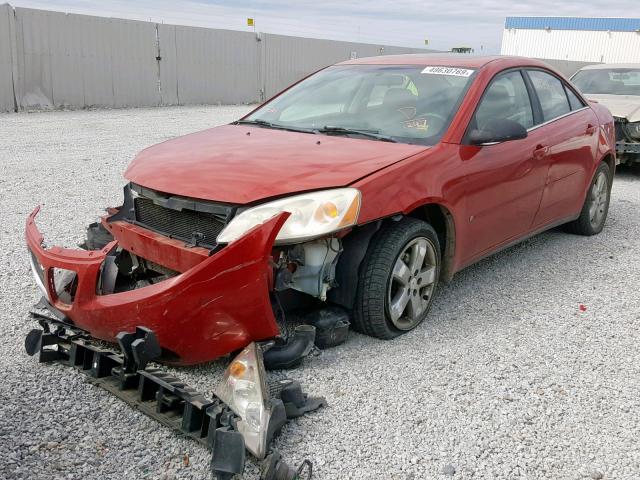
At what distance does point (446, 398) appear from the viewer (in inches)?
127

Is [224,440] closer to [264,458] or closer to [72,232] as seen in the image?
[264,458]

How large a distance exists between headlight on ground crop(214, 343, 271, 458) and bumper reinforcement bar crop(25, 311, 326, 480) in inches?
1.7

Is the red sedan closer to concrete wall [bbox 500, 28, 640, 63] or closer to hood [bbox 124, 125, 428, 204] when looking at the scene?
hood [bbox 124, 125, 428, 204]

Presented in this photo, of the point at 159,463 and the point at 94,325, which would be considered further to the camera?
the point at 94,325

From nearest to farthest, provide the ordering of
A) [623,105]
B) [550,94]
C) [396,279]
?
1. [396,279]
2. [550,94]
3. [623,105]

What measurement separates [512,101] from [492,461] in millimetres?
2899

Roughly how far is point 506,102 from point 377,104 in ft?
3.20

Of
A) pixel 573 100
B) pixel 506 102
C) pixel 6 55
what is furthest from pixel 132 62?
pixel 506 102

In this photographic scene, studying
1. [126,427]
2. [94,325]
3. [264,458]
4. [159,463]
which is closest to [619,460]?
[264,458]

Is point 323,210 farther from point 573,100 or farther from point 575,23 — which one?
point 575,23

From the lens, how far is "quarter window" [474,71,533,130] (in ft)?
14.4

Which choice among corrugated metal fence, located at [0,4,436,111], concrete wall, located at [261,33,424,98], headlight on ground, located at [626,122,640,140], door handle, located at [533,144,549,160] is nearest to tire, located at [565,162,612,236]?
door handle, located at [533,144,549,160]

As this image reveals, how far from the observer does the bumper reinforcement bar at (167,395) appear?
2.51 m

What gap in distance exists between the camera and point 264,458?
8.69ft
